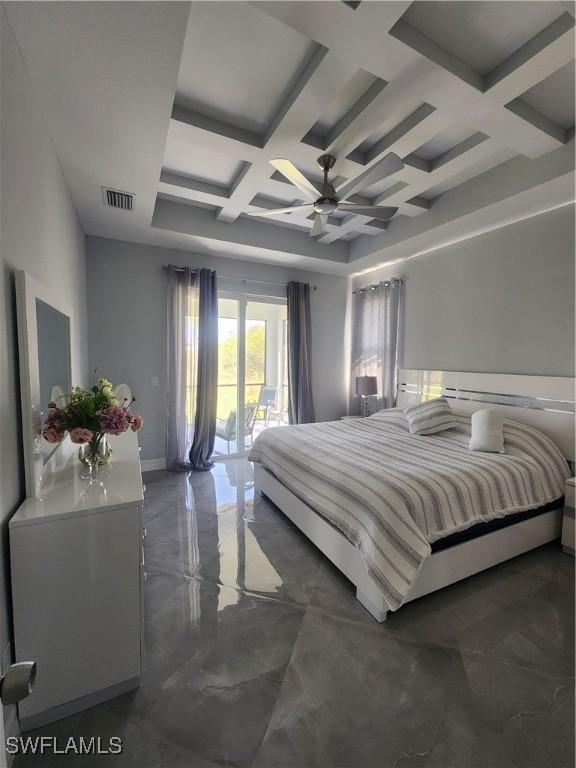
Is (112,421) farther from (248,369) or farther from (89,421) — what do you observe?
(248,369)

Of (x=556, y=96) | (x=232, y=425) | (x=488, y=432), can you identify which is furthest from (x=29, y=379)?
(x=232, y=425)

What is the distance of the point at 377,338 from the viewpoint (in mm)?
5031

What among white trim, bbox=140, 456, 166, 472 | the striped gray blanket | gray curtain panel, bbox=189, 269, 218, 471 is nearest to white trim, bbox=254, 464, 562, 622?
the striped gray blanket

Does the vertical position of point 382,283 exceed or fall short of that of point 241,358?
it exceeds it

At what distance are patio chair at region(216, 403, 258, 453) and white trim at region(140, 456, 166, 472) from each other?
32.5 inches

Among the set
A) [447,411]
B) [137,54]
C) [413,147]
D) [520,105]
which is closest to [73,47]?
[137,54]

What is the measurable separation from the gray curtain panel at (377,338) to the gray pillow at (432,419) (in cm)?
111

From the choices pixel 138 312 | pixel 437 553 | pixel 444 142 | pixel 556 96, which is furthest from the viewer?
pixel 138 312

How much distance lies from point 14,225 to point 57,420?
33.6 inches

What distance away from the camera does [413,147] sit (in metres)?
2.56

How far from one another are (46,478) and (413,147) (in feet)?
10.4

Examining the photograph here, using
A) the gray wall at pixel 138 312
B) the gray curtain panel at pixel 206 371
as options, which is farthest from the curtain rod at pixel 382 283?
the gray curtain panel at pixel 206 371

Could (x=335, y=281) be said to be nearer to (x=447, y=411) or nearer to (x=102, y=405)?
(x=447, y=411)

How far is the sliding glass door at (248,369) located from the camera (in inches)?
189
